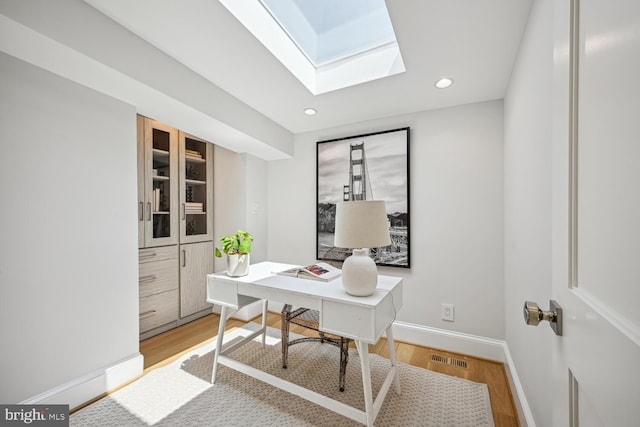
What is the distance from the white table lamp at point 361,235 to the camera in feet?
4.34

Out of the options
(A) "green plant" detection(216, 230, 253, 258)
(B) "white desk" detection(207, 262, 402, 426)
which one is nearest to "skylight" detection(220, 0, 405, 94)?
(A) "green plant" detection(216, 230, 253, 258)

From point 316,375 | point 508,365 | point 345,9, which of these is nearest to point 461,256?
point 508,365

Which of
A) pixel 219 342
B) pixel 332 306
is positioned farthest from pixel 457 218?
pixel 219 342

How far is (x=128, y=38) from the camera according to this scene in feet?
4.72

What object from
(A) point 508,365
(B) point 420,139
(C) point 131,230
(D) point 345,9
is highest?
(D) point 345,9

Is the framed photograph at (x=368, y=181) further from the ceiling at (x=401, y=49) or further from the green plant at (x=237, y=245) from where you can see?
the green plant at (x=237, y=245)

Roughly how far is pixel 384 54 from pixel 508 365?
238 centimetres

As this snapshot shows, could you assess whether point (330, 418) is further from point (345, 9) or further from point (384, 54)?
point (345, 9)

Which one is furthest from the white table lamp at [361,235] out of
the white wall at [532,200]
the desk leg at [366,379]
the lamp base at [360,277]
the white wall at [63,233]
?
the white wall at [63,233]

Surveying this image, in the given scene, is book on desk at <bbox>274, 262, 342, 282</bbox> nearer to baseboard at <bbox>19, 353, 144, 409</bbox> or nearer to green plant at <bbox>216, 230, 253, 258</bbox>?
green plant at <bbox>216, 230, 253, 258</bbox>

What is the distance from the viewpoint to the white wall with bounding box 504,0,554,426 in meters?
1.06

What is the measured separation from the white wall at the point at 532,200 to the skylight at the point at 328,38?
2.49 ft

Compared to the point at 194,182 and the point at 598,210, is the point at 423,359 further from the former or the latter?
the point at 194,182

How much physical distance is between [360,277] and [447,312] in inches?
54.7
